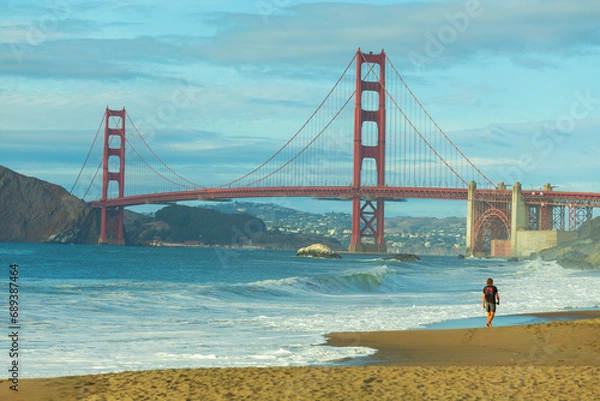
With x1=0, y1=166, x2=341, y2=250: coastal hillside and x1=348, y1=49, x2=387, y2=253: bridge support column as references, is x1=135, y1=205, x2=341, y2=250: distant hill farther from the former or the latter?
x1=348, y1=49, x2=387, y2=253: bridge support column

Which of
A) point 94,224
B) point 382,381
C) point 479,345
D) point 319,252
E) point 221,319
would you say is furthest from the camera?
point 94,224

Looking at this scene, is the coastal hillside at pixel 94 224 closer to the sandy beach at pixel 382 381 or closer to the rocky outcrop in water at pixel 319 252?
the rocky outcrop in water at pixel 319 252

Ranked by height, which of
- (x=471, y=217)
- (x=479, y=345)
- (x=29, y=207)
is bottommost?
(x=479, y=345)

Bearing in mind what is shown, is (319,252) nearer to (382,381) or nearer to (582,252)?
(582,252)

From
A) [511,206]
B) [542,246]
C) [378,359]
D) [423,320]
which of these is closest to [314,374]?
[378,359]

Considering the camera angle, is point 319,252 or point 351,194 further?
point 319,252

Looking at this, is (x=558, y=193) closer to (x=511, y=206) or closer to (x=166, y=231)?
(x=511, y=206)

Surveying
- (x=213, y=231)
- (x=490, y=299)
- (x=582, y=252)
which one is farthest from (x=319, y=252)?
(x=490, y=299)

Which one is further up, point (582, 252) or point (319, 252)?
point (582, 252)
